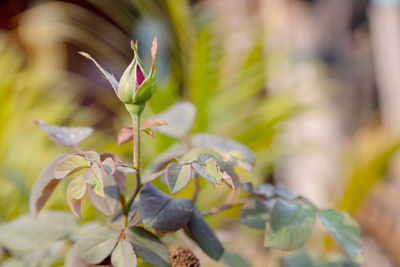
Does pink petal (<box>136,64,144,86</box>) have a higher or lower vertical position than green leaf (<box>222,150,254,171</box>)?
higher

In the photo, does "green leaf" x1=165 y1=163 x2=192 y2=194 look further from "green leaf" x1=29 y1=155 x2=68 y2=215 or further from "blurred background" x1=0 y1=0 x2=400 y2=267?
"blurred background" x1=0 y1=0 x2=400 y2=267

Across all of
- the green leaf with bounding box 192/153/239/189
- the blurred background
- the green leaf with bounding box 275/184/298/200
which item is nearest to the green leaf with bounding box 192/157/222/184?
the green leaf with bounding box 192/153/239/189

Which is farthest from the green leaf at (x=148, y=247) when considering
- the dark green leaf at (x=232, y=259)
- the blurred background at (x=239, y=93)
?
the blurred background at (x=239, y=93)

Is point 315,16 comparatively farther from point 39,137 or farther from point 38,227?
point 38,227

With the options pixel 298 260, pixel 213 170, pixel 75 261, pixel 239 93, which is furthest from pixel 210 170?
pixel 239 93

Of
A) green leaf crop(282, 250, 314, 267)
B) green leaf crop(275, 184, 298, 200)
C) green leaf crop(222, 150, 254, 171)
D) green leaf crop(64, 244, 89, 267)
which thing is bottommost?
green leaf crop(282, 250, 314, 267)
